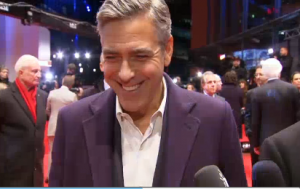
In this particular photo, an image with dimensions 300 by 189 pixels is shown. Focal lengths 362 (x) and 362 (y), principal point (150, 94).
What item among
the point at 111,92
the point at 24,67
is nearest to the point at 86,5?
the point at 24,67

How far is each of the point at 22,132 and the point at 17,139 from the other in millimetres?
76

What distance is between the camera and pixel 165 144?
3.69 ft

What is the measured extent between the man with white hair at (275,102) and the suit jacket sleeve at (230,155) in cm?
302

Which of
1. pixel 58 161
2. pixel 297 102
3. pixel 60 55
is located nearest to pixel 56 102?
pixel 297 102

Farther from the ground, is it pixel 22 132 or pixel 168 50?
pixel 168 50

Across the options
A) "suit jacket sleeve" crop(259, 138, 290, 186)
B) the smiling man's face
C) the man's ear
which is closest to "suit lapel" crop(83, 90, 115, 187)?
the smiling man's face

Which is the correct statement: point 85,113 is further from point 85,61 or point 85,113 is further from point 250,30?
point 85,61

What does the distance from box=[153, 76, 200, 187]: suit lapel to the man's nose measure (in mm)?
224

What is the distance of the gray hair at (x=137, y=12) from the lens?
102 centimetres

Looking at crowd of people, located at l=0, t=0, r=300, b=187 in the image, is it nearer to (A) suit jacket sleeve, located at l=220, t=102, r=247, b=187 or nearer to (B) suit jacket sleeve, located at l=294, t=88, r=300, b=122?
(A) suit jacket sleeve, located at l=220, t=102, r=247, b=187

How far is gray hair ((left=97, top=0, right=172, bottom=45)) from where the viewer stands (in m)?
1.02

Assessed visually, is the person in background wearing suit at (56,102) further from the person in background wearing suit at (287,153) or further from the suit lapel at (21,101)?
the person in background wearing suit at (287,153)

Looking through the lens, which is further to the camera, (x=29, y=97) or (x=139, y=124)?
(x=29, y=97)

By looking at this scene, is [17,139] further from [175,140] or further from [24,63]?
[175,140]
